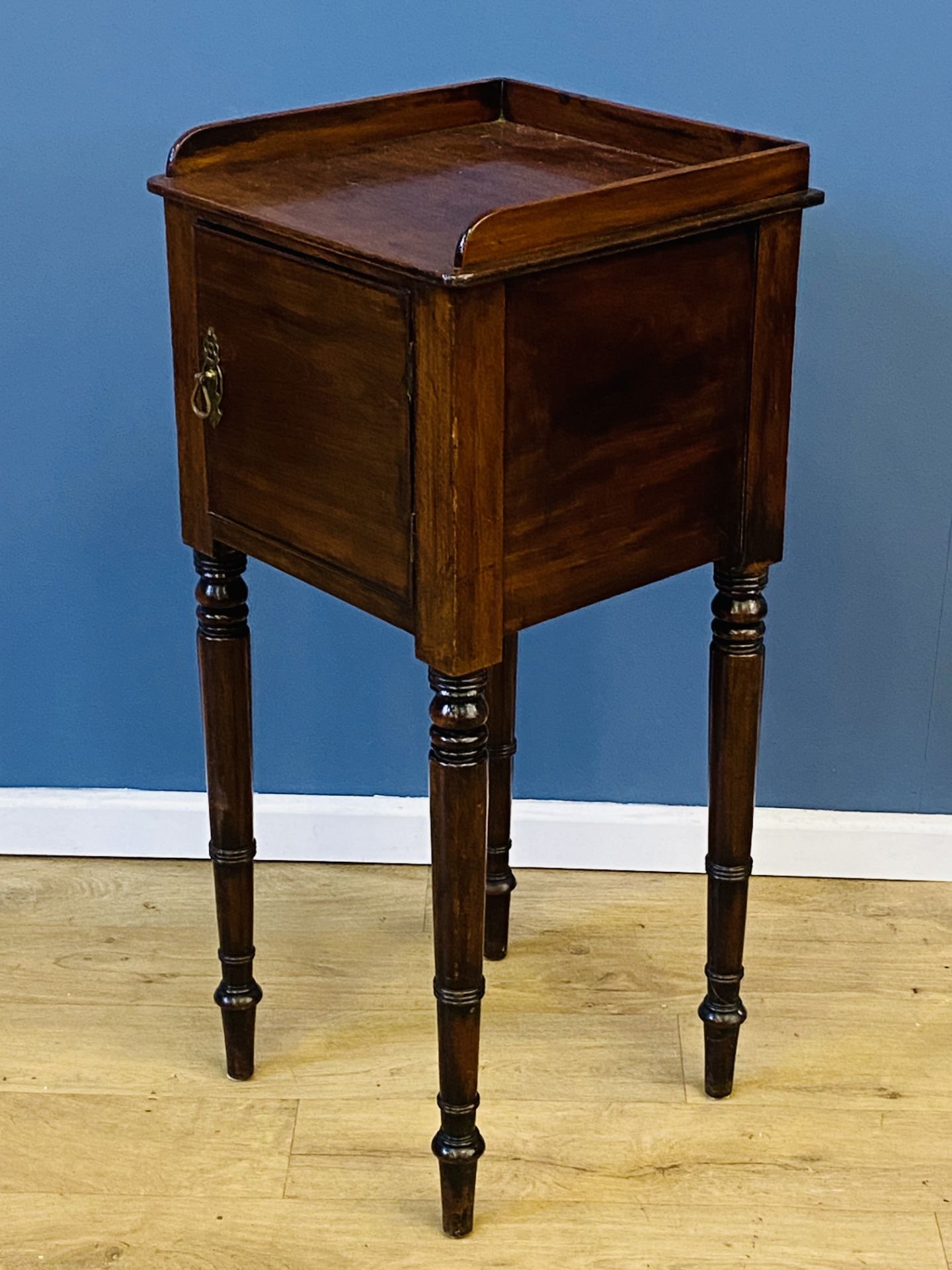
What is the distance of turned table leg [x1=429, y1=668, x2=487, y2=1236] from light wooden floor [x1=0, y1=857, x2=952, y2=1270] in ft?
0.30

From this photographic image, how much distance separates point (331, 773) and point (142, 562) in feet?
1.10

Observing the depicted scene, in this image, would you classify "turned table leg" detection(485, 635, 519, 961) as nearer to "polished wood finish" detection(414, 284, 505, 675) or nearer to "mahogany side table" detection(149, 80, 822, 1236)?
"mahogany side table" detection(149, 80, 822, 1236)

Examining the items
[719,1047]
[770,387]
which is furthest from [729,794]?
[770,387]

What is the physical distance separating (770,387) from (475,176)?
11.7 inches

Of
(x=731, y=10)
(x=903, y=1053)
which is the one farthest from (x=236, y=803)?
(x=731, y=10)

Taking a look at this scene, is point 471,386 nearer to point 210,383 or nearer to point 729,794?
point 210,383

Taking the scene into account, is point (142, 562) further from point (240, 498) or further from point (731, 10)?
point (731, 10)

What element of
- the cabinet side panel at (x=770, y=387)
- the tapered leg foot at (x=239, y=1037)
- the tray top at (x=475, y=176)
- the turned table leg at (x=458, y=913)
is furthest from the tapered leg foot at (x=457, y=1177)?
the tray top at (x=475, y=176)

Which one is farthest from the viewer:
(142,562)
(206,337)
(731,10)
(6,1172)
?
(142,562)

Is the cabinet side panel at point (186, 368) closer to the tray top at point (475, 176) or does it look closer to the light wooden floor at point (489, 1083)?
the tray top at point (475, 176)

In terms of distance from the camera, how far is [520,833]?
6.98 ft

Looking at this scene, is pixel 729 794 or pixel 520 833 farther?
pixel 520 833

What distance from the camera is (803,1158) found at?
1675mm

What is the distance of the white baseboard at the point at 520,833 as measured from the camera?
2105 mm
